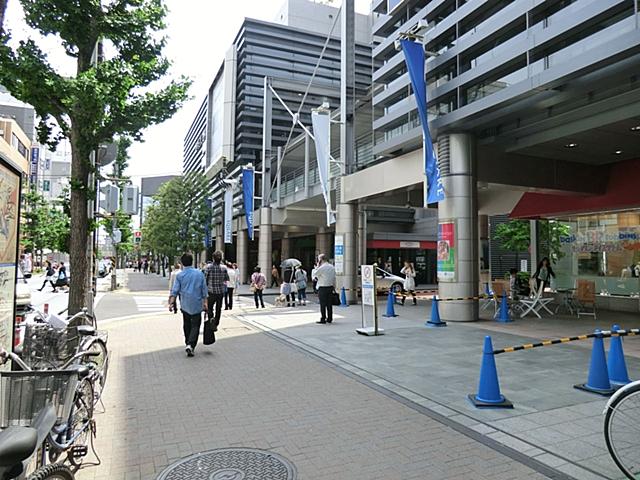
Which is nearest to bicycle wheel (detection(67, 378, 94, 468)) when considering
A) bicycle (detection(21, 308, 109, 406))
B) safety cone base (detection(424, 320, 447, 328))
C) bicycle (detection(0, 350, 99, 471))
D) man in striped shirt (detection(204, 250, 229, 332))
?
bicycle (detection(0, 350, 99, 471))

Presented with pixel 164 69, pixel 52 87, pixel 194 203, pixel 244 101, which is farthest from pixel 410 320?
pixel 244 101

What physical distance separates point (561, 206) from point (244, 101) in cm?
3292

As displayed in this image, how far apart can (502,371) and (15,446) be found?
659 centimetres

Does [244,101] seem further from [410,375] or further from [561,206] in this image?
[410,375]

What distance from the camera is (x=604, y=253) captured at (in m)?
17.1

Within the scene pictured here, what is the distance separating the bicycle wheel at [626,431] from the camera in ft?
12.2

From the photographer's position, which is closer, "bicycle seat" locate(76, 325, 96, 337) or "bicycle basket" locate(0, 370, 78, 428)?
"bicycle basket" locate(0, 370, 78, 428)

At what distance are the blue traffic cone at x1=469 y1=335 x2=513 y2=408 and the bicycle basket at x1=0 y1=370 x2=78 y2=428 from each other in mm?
4318

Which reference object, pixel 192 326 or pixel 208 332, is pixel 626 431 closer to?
pixel 208 332

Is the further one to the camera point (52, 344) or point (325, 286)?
point (325, 286)

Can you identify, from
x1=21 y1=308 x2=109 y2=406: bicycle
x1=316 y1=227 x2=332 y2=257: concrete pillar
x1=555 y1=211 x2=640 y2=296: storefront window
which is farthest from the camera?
x1=316 y1=227 x2=332 y2=257: concrete pillar

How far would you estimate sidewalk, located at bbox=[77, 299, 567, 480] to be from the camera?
3.98 m

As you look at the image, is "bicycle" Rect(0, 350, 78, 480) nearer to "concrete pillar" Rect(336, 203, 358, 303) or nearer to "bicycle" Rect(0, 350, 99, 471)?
"bicycle" Rect(0, 350, 99, 471)

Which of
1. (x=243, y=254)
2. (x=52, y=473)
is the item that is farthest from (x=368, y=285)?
(x=243, y=254)
